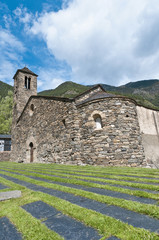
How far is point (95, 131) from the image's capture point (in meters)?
8.62

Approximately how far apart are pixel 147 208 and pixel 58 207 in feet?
3.99

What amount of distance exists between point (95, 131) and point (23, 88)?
564 inches

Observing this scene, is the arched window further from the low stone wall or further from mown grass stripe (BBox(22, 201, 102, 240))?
the low stone wall

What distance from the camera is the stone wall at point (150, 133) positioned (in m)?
9.69

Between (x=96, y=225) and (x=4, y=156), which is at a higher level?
(x=4, y=156)

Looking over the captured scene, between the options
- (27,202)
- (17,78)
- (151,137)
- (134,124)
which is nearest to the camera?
(27,202)

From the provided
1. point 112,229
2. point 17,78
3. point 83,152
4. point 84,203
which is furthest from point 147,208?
point 17,78

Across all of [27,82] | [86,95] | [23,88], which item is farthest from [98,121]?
[27,82]

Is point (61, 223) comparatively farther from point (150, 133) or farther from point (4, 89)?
point (4, 89)

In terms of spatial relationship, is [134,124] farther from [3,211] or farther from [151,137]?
[3,211]

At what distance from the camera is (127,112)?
8.60 metres

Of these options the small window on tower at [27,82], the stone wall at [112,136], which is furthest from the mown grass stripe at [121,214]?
the small window on tower at [27,82]

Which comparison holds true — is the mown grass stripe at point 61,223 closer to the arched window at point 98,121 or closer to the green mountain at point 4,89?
the arched window at point 98,121

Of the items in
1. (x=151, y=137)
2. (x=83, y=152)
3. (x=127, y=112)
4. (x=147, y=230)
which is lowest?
(x=147, y=230)
